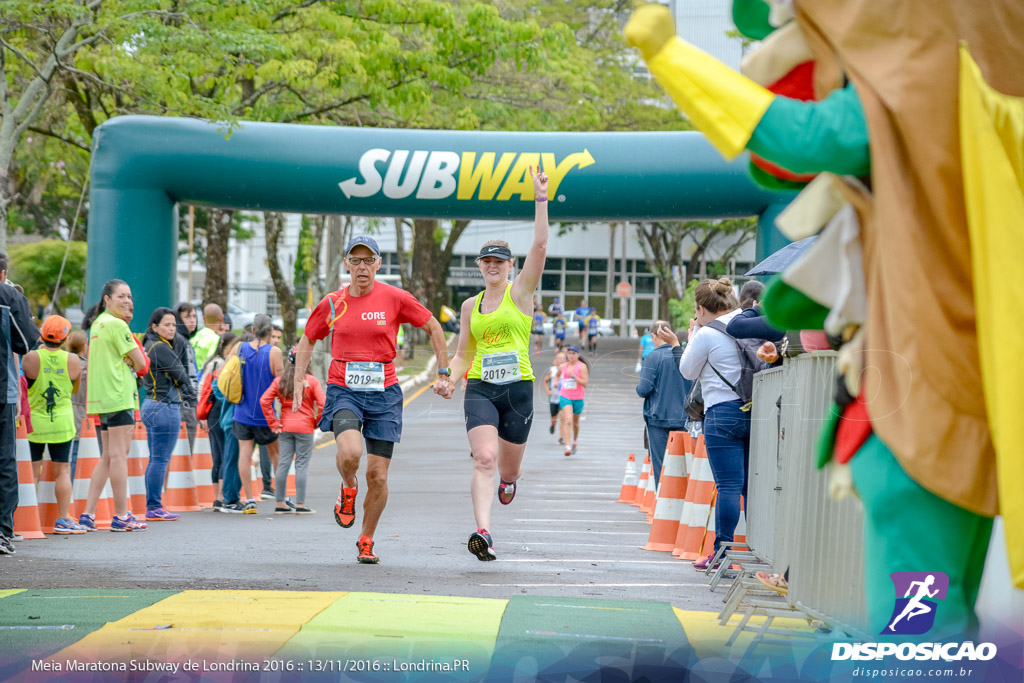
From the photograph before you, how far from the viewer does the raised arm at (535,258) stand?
675cm

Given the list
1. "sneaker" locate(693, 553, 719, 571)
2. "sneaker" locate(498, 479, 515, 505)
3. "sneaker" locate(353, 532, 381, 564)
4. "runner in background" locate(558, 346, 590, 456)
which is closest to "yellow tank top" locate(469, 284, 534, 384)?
"sneaker" locate(498, 479, 515, 505)

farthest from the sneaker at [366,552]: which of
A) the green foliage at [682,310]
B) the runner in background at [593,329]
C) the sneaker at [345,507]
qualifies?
the green foliage at [682,310]

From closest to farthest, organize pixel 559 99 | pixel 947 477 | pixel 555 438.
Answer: pixel 947 477, pixel 559 99, pixel 555 438

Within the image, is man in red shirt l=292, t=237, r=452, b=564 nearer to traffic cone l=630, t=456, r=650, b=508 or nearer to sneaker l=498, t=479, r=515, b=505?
sneaker l=498, t=479, r=515, b=505

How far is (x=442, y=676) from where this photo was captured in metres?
3.77

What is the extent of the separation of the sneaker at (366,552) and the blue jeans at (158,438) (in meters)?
3.83

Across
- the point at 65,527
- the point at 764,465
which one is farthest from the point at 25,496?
the point at 764,465

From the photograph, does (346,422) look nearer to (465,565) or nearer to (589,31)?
(465,565)

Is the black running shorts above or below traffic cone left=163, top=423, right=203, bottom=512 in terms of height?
above

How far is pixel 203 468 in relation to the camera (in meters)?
12.4

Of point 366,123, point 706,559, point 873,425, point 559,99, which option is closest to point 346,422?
point 706,559

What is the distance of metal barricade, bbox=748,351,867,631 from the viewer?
171 inches

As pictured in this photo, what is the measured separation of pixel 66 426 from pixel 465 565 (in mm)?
3819

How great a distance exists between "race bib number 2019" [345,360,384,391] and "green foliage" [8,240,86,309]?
31836 millimetres
